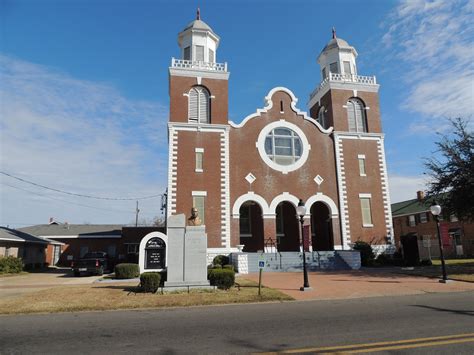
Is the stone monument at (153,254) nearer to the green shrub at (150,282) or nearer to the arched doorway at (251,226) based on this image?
the green shrub at (150,282)

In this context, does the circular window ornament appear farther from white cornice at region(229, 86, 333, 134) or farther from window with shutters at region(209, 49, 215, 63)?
window with shutters at region(209, 49, 215, 63)

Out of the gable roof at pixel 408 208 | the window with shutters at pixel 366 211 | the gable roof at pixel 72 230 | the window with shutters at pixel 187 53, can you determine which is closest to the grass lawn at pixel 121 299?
the window with shutters at pixel 366 211

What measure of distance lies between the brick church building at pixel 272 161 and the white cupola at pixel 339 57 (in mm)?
401

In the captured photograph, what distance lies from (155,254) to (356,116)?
21197 millimetres

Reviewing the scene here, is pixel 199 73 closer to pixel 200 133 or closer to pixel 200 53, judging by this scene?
pixel 200 53

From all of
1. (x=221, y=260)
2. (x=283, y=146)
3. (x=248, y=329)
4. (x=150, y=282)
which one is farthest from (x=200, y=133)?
(x=248, y=329)

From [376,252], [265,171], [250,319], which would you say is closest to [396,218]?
[376,252]

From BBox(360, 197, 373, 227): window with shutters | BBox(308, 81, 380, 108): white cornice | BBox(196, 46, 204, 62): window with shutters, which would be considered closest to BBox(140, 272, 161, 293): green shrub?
BBox(360, 197, 373, 227): window with shutters

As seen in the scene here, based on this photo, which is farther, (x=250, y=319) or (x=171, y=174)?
(x=171, y=174)

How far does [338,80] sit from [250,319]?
27.0 metres

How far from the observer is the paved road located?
22.0 ft

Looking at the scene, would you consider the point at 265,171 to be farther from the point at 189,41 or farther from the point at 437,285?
the point at 437,285

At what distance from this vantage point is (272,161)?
2919 cm

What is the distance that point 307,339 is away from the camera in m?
7.11
